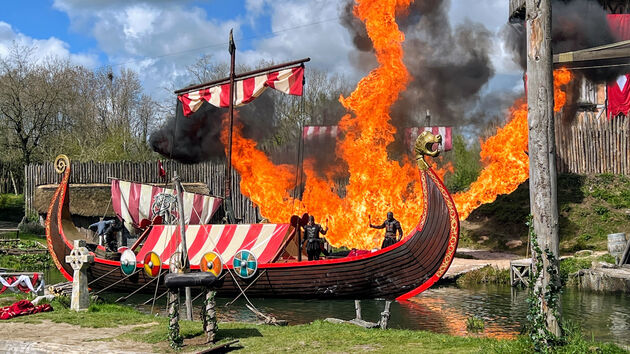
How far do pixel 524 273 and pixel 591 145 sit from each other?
513 inches

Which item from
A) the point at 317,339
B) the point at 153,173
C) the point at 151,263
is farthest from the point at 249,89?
the point at 317,339

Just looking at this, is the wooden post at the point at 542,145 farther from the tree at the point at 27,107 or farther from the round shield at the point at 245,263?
the tree at the point at 27,107

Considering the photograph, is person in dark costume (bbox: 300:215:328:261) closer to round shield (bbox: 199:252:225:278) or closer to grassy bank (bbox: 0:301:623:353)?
round shield (bbox: 199:252:225:278)

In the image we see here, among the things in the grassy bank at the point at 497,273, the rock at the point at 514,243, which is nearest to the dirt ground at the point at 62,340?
the grassy bank at the point at 497,273

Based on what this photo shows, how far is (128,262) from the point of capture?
1955 centimetres

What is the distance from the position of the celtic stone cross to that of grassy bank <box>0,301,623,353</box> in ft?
3.26

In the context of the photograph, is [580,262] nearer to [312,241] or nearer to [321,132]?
[312,241]

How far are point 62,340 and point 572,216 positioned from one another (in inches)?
Answer: 914

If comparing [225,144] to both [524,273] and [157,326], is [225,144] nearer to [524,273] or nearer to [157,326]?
[524,273]

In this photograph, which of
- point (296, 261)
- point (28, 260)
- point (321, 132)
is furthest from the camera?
point (321, 132)

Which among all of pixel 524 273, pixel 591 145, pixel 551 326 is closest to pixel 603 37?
pixel 591 145

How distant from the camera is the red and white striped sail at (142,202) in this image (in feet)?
95.0

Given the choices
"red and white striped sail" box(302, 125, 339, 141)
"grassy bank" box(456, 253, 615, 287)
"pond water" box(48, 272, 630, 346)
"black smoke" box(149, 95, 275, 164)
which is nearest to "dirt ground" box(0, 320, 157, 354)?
"pond water" box(48, 272, 630, 346)

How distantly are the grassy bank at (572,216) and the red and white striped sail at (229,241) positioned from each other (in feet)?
40.3
